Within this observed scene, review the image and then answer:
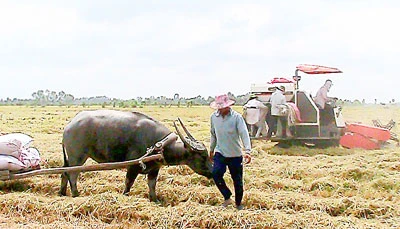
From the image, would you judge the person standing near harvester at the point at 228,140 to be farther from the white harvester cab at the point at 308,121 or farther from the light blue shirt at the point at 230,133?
the white harvester cab at the point at 308,121

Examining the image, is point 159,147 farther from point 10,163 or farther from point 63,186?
point 10,163

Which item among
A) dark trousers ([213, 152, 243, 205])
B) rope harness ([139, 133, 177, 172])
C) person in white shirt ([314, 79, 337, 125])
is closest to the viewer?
dark trousers ([213, 152, 243, 205])

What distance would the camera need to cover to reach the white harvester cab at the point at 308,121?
11359 mm

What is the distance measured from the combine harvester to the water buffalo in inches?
229

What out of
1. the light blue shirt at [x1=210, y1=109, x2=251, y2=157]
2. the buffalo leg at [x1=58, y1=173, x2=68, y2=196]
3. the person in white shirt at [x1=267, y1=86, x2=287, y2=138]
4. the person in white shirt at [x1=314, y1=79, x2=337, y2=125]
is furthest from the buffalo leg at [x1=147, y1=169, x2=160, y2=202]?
the person in white shirt at [x1=314, y1=79, x2=337, y2=125]

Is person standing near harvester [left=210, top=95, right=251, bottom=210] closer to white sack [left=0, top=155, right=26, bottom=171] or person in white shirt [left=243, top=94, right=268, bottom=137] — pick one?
white sack [left=0, top=155, right=26, bottom=171]

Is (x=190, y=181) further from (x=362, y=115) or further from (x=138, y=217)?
(x=362, y=115)

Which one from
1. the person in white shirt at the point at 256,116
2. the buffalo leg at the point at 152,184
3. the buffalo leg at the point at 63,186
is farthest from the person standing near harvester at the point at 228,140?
the person in white shirt at the point at 256,116

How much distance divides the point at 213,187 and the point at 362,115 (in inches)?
402

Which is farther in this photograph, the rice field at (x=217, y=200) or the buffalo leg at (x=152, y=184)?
the buffalo leg at (x=152, y=184)

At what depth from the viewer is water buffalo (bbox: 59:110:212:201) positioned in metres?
5.84

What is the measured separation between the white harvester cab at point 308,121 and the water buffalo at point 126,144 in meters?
5.78

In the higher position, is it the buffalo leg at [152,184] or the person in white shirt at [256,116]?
the person in white shirt at [256,116]

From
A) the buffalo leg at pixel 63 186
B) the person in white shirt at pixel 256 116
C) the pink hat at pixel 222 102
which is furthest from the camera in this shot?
the person in white shirt at pixel 256 116
